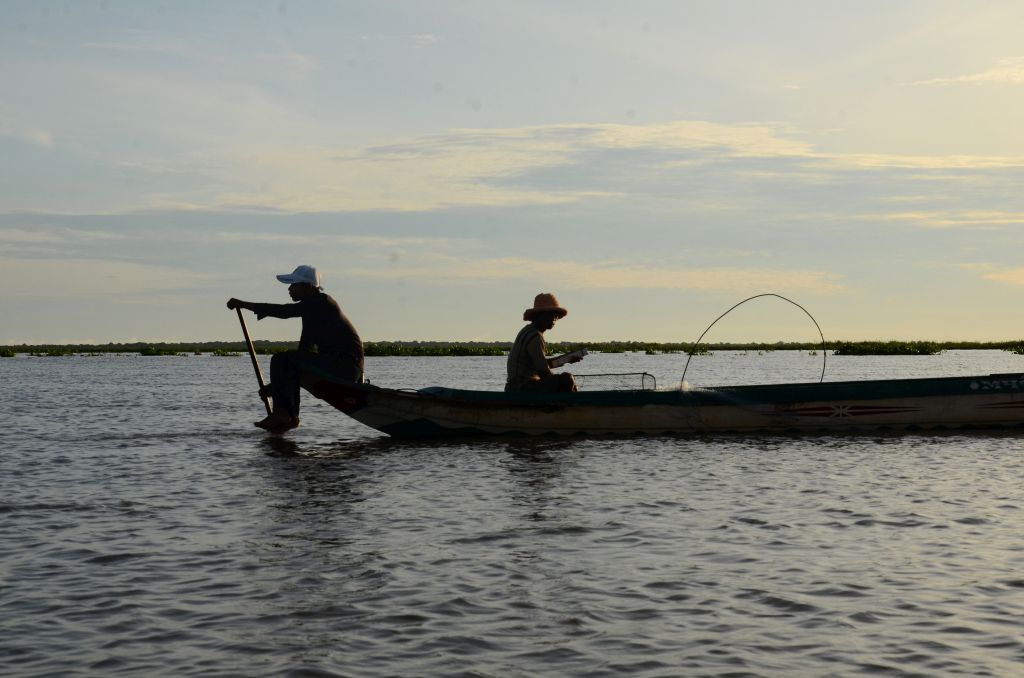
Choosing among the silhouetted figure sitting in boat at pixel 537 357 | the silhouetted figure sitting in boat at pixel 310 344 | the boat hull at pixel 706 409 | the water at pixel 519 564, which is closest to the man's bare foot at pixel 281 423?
the silhouetted figure sitting in boat at pixel 310 344

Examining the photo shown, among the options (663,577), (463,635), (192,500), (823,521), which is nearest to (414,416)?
(192,500)

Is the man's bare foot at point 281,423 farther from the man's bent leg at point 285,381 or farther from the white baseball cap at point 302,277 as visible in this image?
the white baseball cap at point 302,277

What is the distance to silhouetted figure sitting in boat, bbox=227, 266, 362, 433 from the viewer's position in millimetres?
16734

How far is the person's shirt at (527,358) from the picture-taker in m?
17.1

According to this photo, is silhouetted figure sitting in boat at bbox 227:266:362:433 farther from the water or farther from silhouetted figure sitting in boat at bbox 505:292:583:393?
silhouetted figure sitting in boat at bbox 505:292:583:393

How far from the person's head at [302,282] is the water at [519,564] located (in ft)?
9.02

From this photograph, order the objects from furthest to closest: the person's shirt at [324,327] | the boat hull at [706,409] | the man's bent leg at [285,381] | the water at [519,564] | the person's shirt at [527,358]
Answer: the boat hull at [706,409]
the person's shirt at [527,358]
the man's bent leg at [285,381]
the person's shirt at [324,327]
the water at [519,564]

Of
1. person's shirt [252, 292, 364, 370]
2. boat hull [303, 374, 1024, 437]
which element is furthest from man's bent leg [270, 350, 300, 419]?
boat hull [303, 374, 1024, 437]

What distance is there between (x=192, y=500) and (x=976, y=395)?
13.2 meters

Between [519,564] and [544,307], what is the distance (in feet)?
30.0

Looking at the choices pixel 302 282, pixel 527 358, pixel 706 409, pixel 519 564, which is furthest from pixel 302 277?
pixel 519 564

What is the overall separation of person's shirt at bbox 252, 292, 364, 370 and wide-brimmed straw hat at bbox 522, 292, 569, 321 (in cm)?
279

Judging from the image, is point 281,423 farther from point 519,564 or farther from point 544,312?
point 519,564

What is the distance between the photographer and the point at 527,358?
683 inches
